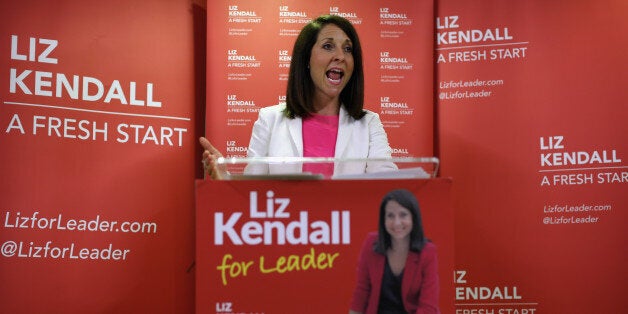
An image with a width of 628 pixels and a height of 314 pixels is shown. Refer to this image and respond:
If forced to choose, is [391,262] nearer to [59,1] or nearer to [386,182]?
[386,182]

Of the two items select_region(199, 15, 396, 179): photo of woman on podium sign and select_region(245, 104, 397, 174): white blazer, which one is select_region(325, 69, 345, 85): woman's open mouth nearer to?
select_region(199, 15, 396, 179): photo of woman on podium sign

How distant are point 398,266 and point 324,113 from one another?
4.70ft

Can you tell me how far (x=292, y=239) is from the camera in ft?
5.95

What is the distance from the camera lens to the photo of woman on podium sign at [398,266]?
1.77 m

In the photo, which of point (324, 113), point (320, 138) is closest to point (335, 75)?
point (324, 113)

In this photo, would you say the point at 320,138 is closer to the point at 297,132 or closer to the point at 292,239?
the point at 297,132

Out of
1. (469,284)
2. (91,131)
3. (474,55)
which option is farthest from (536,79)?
(91,131)

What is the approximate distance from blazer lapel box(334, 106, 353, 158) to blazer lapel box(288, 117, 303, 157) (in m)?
0.15

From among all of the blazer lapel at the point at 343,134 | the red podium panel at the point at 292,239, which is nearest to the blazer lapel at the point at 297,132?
the blazer lapel at the point at 343,134

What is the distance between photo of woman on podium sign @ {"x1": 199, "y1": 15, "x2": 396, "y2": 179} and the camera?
3.03 meters

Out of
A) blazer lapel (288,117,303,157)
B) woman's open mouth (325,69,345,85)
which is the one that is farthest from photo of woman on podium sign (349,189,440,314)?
woman's open mouth (325,69,345,85)

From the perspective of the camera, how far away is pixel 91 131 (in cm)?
383

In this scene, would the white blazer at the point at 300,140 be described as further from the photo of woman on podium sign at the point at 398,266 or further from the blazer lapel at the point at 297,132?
the photo of woman on podium sign at the point at 398,266

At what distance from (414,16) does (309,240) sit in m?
2.66
